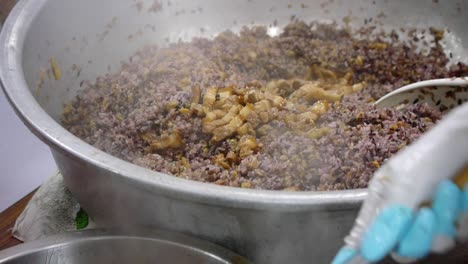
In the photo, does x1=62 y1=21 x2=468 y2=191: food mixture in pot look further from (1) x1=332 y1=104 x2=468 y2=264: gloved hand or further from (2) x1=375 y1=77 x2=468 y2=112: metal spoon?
(1) x1=332 y1=104 x2=468 y2=264: gloved hand

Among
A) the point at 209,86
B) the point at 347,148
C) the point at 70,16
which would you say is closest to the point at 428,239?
the point at 347,148

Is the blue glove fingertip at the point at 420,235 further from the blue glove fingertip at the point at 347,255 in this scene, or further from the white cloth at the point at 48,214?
the white cloth at the point at 48,214

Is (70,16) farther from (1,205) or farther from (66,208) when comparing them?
(1,205)

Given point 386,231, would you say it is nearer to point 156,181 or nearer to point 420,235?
point 420,235

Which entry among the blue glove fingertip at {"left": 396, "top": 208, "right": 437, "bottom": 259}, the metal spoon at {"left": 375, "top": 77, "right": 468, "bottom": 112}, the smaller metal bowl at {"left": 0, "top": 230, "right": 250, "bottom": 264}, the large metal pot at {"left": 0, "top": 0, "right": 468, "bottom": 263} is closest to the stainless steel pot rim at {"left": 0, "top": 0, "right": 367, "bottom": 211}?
the large metal pot at {"left": 0, "top": 0, "right": 468, "bottom": 263}

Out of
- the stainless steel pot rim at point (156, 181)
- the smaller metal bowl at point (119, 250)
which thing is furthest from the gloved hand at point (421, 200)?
the smaller metal bowl at point (119, 250)

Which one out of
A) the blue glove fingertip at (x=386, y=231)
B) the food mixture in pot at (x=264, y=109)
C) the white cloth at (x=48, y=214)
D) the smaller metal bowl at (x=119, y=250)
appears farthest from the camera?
the white cloth at (x=48, y=214)
